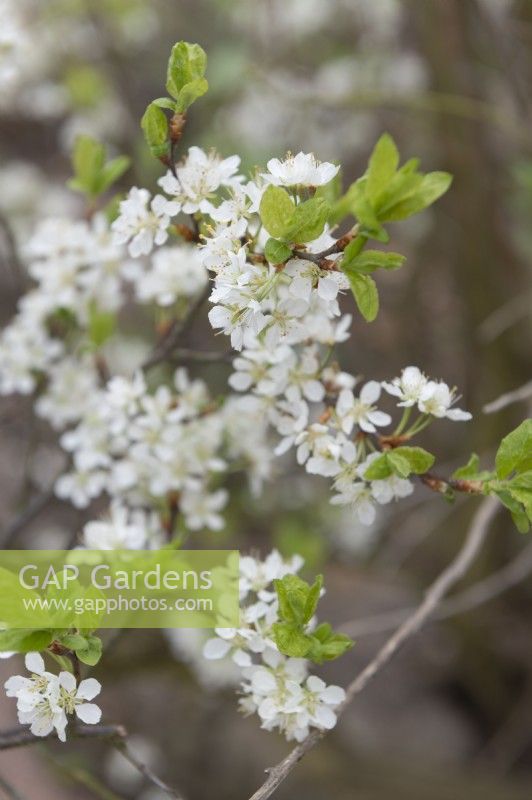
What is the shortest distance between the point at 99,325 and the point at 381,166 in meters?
0.60

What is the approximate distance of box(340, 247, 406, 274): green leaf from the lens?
80cm

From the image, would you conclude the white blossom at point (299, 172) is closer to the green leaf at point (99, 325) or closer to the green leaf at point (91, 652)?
the green leaf at point (91, 652)

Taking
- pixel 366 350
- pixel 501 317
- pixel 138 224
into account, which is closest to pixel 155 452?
pixel 138 224

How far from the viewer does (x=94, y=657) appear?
78cm

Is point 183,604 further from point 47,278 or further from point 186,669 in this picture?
point 186,669

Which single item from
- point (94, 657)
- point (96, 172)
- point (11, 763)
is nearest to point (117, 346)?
point (11, 763)

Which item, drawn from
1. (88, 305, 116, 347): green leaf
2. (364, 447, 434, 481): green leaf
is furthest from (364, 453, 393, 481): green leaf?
(88, 305, 116, 347): green leaf

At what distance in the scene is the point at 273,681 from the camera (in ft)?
2.84

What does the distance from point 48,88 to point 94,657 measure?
8.45ft

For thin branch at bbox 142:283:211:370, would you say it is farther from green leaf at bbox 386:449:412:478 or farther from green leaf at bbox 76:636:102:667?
green leaf at bbox 76:636:102:667

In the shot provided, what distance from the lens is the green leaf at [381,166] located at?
82 cm

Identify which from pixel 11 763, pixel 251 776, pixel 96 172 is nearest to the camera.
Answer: pixel 96 172

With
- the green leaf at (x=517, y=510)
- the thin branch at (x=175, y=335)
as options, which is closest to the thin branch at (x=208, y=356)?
the thin branch at (x=175, y=335)

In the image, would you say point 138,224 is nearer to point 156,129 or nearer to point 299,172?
point 156,129
